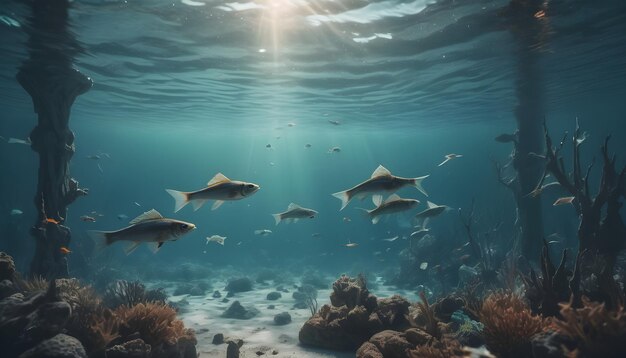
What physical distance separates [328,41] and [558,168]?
30.3 feet

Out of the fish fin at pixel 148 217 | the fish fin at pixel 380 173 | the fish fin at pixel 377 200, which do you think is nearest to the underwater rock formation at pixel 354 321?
the fish fin at pixel 377 200

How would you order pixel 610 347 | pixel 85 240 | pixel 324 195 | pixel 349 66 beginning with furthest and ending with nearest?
pixel 324 195, pixel 85 240, pixel 349 66, pixel 610 347

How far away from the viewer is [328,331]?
23.5 ft

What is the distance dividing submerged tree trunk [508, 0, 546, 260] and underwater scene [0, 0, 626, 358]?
0.38 feet

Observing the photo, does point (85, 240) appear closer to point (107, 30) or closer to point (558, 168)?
point (107, 30)

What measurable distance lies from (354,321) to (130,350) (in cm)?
406

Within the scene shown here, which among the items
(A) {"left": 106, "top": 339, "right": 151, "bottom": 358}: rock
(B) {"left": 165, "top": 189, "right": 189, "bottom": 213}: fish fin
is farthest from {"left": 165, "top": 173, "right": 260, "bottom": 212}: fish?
(A) {"left": 106, "top": 339, "right": 151, "bottom": 358}: rock

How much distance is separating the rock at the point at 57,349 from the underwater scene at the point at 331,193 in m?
0.03

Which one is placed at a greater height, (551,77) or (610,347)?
(551,77)

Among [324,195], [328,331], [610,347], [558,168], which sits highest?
[558,168]

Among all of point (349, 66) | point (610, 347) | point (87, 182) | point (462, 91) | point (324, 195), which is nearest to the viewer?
point (610, 347)

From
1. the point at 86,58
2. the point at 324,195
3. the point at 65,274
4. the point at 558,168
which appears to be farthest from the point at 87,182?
the point at 558,168

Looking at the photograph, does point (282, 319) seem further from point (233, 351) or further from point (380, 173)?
point (380, 173)

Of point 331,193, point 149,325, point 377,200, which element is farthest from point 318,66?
point 149,325
